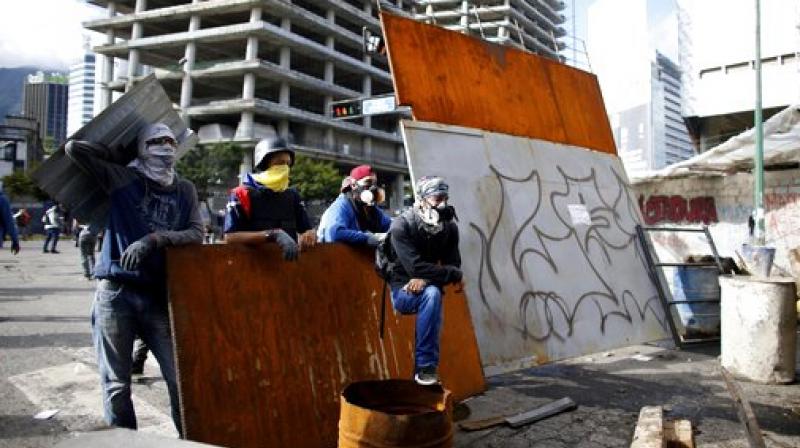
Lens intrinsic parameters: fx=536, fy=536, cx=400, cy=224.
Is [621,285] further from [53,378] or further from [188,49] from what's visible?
[188,49]

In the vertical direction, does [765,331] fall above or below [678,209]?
below

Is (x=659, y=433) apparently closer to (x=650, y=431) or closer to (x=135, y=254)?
(x=650, y=431)

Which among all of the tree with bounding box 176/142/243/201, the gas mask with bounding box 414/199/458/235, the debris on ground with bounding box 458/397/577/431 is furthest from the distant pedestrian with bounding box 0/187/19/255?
the tree with bounding box 176/142/243/201

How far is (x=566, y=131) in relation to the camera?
21.4ft

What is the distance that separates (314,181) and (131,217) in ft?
133

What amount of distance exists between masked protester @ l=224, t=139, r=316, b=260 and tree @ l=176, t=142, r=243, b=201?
36.7 metres

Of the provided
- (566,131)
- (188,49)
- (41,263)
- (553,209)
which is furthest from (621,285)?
(188,49)

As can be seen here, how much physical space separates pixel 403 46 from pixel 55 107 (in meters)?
197

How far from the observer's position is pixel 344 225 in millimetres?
4176

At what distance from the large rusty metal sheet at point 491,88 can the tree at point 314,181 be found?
1414 inches

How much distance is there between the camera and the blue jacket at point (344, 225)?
3.83m

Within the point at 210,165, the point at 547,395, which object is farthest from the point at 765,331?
the point at 210,165

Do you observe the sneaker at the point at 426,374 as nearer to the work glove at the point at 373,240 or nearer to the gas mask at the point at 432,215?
the gas mask at the point at 432,215

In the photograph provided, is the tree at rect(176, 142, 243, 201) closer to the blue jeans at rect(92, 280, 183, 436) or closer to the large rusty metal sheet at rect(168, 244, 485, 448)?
the large rusty metal sheet at rect(168, 244, 485, 448)
